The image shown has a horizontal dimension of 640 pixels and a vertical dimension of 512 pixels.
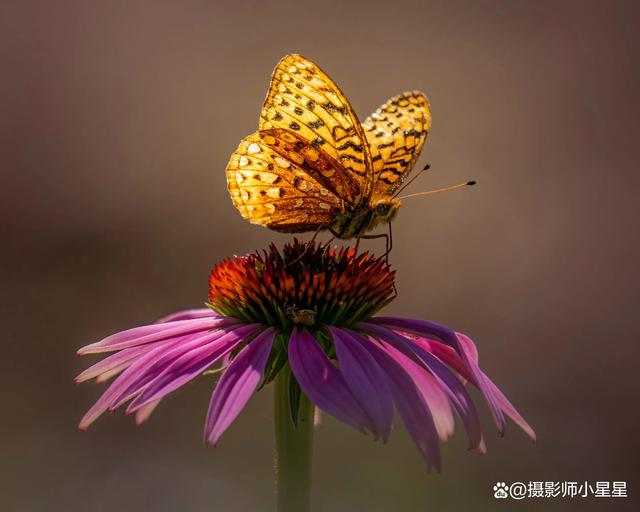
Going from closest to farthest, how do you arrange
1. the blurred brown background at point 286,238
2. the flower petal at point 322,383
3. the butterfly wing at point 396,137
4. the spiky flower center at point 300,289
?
the flower petal at point 322,383 < the spiky flower center at point 300,289 < the butterfly wing at point 396,137 < the blurred brown background at point 286,238

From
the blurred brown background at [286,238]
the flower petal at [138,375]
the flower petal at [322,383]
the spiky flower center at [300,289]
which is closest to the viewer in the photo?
the flower petal at [322,383]

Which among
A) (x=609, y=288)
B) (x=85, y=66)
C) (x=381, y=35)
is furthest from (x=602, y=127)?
(x=85, y=66)

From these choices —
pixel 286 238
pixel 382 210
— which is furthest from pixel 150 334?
pixel 286 238

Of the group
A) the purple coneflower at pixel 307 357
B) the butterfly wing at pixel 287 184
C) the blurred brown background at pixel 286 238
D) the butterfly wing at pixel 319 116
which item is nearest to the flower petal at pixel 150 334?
the purple coneflower at pixel 307 357

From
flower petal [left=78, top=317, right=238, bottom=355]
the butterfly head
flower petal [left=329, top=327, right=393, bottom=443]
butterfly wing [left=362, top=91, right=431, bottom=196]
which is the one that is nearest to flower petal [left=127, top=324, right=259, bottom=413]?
flower petal [left=78, top=317, right=238, bottom=355]

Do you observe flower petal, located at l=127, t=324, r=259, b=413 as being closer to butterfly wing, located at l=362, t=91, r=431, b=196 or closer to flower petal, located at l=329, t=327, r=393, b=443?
flower petal, located at l=329, t=327, r=393, b=443

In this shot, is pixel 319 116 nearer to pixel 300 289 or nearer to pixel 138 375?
pixel 300 289

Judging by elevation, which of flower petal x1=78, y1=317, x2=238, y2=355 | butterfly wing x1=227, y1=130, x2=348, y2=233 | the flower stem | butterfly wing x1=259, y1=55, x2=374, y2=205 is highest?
butterfly wing x1=259, y1=55, x2=374, y2=205

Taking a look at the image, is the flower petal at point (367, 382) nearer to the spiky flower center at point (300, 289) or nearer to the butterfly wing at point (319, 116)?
the spiky flower center at point (300, 289)
